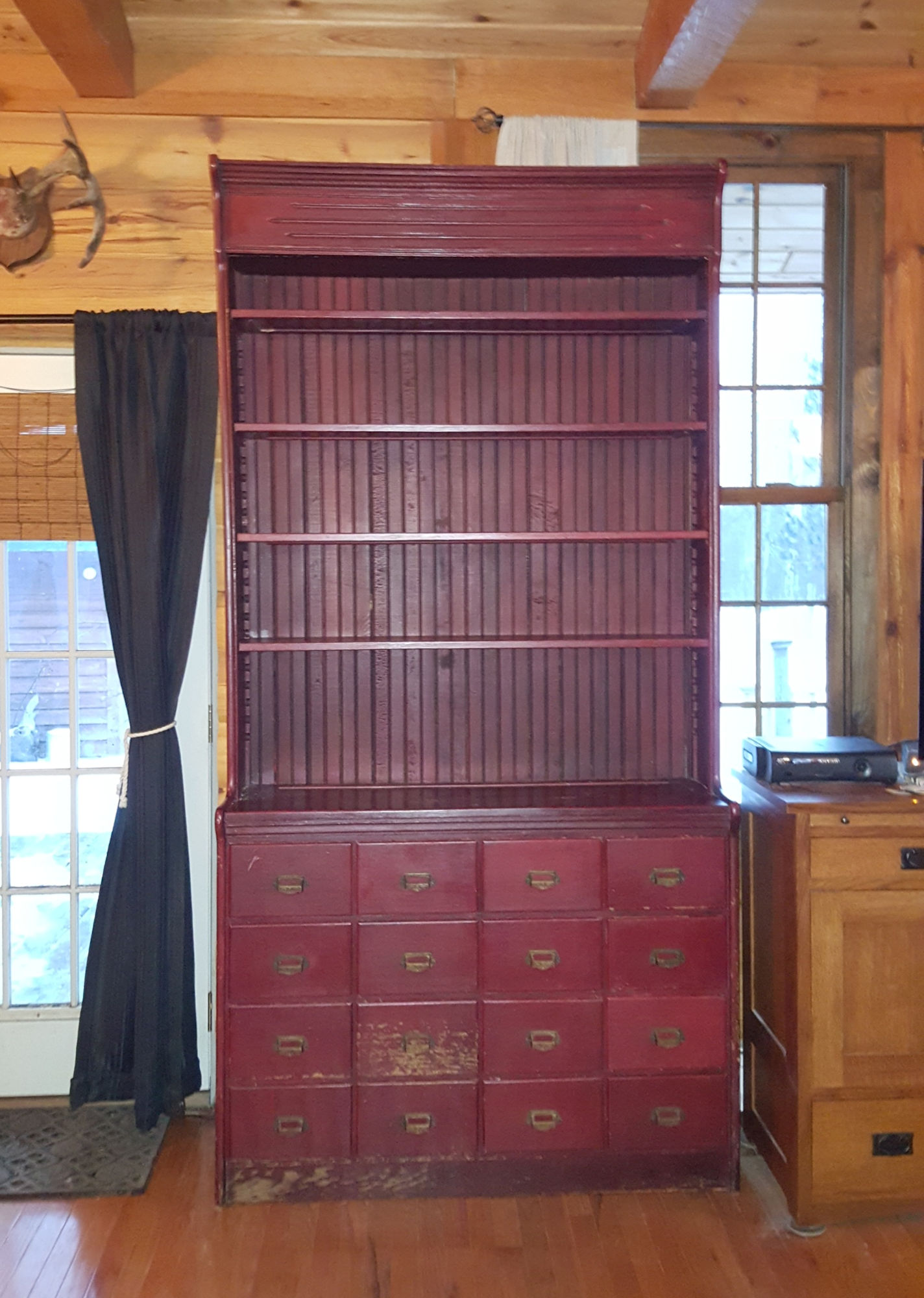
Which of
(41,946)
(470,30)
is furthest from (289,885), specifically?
(470,30)

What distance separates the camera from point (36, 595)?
114 inches

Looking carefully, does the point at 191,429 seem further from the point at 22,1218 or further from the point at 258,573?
the point at 22,1218

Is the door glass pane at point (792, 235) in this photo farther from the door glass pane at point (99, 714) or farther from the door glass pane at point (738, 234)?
the door glass pane at point (99, 714)

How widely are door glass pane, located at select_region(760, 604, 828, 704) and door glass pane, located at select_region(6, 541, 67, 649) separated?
2138mm

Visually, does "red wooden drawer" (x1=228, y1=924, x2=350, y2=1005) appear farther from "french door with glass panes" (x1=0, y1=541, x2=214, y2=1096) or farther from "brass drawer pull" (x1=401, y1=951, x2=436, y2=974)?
"french door with glass panes" (x1=0, y1=541, x2=214, y2=1096)

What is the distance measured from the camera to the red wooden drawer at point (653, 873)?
2.41 m

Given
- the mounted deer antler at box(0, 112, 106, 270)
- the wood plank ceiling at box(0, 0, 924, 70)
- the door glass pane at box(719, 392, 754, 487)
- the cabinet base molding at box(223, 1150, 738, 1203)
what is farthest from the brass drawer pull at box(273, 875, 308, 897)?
the wood plank ceiling at box(0, 0, 924, 70)

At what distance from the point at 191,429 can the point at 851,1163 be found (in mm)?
2529

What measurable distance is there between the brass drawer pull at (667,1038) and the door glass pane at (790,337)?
188cm

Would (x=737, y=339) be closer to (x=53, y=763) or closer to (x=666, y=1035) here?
(x=666, y=1035)

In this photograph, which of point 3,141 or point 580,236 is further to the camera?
point 3,141

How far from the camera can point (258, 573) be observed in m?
2.75

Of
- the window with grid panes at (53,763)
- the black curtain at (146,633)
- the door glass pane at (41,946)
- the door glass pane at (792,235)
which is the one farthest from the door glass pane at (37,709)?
the door glass pane at (792,235)

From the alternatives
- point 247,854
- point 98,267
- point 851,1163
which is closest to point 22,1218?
point 247,854
